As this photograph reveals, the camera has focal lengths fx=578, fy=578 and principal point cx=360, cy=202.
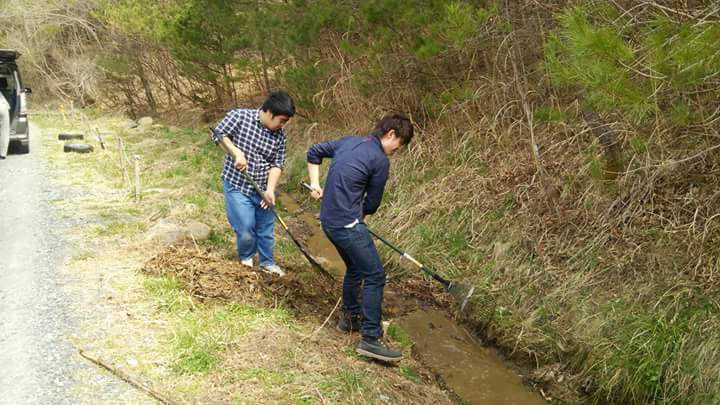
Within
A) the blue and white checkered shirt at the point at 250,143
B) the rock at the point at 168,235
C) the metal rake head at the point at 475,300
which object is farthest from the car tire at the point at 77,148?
the metal rake head at the point at 475,300

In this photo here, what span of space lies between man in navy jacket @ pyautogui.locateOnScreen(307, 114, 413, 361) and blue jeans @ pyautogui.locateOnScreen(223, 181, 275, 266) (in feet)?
3.30

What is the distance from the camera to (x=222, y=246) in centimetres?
596

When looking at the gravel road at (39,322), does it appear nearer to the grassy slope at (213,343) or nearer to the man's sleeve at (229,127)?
the grassy slope at (213,343)

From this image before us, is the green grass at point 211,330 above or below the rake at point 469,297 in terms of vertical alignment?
above

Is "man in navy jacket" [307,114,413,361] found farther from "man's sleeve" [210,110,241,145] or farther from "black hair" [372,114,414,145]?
"man's sleeve" [210,110,241,145]

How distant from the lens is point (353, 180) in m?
3.89

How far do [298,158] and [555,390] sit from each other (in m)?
→ 7.30

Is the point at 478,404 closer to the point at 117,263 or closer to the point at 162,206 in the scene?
the point at 117,263

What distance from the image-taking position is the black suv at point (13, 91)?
11016mm

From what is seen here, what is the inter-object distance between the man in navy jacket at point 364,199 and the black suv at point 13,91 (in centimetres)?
939

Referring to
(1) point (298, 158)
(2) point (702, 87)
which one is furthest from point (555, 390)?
(1) point (298, 158)

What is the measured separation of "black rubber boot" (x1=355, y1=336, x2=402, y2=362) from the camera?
4.14 m

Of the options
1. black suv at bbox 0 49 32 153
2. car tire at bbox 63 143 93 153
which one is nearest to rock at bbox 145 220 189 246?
black suv at bbox 0 49 32 153

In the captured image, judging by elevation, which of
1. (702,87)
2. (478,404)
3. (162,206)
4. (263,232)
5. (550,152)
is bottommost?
(478,404)
